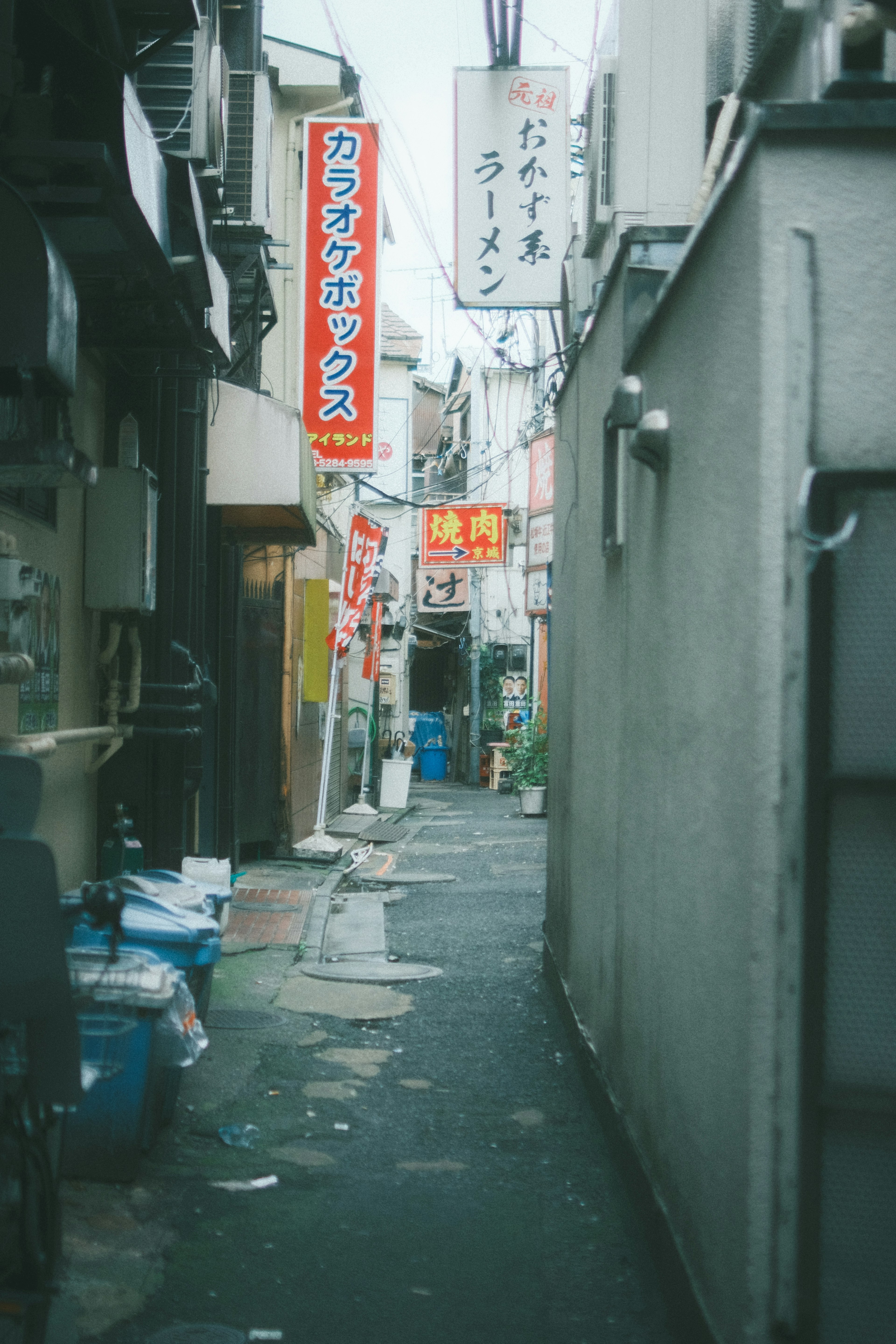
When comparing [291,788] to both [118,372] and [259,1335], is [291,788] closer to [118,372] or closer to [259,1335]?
[118,372]

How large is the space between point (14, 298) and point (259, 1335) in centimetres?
401

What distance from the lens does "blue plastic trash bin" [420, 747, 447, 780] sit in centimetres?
3916

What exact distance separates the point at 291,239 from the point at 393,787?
37.9ft

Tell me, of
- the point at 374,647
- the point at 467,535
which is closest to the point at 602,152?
the point at 374,647

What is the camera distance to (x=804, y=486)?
3018 millimetres

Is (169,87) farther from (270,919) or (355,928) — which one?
→ (355,928)

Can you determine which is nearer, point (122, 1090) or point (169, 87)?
point (122, 1090)

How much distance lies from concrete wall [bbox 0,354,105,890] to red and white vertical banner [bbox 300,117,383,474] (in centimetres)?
510

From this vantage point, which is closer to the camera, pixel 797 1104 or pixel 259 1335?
pixel 797 1104

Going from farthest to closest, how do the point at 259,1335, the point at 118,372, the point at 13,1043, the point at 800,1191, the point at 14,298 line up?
the point at 118,372 < the point at 14,298 < the point at 259,1335 < the point at 13,1043 < the point at 800,1191

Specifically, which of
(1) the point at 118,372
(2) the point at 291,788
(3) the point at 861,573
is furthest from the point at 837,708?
(2) the point at 291,788

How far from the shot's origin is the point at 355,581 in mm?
16781

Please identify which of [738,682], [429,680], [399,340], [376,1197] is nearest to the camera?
[738,682]

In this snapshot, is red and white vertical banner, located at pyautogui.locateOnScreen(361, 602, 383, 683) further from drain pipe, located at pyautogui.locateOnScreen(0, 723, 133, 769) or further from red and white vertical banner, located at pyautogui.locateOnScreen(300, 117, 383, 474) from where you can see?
drain pipe, located at pyautogui.locateOnScreen(0, 723, 133, 769)
